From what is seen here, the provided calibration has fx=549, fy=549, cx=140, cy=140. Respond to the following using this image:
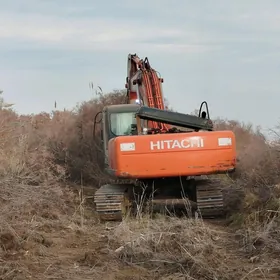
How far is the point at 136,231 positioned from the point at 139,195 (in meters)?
2.76

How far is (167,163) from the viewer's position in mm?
9023

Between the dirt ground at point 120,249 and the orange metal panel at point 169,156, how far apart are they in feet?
2.75

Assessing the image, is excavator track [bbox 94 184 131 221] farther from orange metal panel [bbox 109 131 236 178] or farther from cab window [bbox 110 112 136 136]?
cab window [bbox 110 112 136 136]

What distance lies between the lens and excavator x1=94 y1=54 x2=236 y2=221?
9.02 meters

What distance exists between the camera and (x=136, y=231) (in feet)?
24.7

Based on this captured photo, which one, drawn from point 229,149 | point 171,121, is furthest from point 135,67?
point 229,149

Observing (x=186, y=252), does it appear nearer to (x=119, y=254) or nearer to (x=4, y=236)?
(x=119, y=254)

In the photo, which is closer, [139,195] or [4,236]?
[4,236]

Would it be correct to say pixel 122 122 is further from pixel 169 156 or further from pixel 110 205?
pixel 169 156

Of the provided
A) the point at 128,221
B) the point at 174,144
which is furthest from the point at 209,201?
the point at 128,221

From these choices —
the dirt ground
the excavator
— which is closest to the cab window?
the excavator

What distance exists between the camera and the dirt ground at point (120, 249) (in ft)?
18.1

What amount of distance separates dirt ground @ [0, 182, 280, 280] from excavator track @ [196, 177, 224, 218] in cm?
46

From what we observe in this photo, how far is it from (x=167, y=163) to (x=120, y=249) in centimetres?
281
